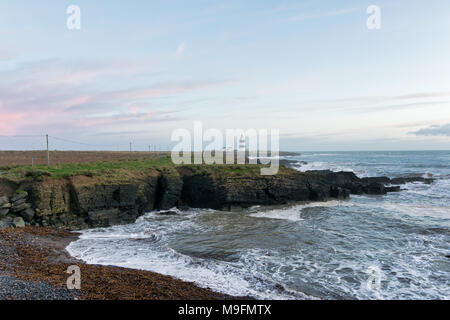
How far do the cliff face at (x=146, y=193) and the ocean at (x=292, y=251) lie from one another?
61.0 inches

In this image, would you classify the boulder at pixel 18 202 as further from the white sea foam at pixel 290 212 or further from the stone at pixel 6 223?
the white sea foam at pixel 290 212

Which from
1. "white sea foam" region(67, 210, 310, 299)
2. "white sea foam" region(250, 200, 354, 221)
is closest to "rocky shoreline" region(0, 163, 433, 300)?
"white sea foam" region(67, 210, 310, 299)

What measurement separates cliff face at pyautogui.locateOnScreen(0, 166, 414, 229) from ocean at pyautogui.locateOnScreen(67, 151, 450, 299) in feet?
5.09

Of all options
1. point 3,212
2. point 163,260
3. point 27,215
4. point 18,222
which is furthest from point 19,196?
point 163,260

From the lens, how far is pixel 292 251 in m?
14.1

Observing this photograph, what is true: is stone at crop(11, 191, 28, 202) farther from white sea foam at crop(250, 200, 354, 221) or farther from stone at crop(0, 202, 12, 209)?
white sea foam at crop(250, 200, 354, 221)

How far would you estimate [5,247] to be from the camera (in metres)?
13.0

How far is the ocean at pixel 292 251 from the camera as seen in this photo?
34.3 feet

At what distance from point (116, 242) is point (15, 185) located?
937 centimetres

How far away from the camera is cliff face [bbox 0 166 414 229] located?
18344 millimetres

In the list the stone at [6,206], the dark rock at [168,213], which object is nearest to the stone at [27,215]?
the stone at [6,206]
